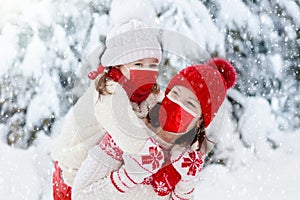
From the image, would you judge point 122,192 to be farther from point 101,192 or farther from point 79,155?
point 79,155

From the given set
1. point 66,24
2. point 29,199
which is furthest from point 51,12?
point 29,199

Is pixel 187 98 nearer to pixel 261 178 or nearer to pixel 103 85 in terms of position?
pixel 103 85

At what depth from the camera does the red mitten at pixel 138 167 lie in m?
1.11

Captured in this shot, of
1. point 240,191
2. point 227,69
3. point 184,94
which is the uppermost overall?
point 227,69

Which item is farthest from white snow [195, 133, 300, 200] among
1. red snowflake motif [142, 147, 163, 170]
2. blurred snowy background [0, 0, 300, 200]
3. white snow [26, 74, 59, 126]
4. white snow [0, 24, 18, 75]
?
white snow [0, 24, 18, 75]

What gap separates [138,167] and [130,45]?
1.04 ft

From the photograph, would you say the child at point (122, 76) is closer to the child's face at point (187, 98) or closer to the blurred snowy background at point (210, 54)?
the child's face at point (187, 98)

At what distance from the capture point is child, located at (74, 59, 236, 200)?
1.12 metres

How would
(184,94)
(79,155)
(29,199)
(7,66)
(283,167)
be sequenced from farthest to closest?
(7,66) → (283,167) → (29,199) → (79,155) → (184,94)

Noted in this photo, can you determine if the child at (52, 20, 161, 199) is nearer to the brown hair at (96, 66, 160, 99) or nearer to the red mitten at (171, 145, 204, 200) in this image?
the brown hair at (96, 66, 160, 99)

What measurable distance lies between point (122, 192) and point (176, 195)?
0.15m

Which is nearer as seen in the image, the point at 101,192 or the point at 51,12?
the point at 101,192

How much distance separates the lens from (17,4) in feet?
9.10

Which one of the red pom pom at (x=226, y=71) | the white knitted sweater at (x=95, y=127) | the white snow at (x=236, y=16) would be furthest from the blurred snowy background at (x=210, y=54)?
the red pom pom at (x=226, y=71)
